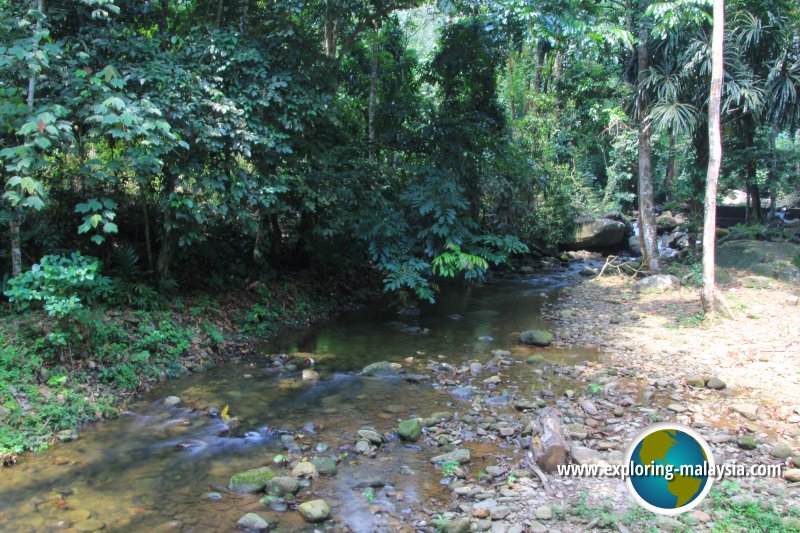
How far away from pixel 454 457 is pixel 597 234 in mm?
15950

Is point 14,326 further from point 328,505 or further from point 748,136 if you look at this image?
point 748,136

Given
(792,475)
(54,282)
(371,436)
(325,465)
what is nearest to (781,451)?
(792,475)

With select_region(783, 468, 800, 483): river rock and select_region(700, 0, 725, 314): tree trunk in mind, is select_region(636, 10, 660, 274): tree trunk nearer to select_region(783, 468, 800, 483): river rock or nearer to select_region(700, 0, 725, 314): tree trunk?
select_region(700, 0, 725, 314): tree trunk

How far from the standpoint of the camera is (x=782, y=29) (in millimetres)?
12336

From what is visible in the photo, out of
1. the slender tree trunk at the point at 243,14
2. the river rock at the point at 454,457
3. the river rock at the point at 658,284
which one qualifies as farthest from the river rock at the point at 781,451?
the slender tree trunk at the point at 243,14

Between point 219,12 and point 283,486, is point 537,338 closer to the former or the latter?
point 283,486

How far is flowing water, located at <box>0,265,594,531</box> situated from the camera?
4.11 m

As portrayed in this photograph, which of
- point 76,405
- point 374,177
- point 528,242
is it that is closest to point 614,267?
point 528,242

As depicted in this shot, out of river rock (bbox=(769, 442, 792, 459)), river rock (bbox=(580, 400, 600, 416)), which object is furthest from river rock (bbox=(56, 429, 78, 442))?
river rock (bbox=(769, 442, 792, 459))

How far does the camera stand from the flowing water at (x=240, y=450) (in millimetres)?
4109

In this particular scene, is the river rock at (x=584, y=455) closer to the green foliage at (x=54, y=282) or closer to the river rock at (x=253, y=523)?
the river rock at (x=253, y=523)

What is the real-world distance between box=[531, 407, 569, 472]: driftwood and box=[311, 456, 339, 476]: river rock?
179 centimetres

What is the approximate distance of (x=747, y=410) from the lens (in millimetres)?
5520

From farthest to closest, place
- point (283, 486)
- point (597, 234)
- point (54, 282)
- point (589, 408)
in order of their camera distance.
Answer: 1. point (597, 234)
2. point (54, 282)
3. point (589, 408)
4. point (283, 486)
